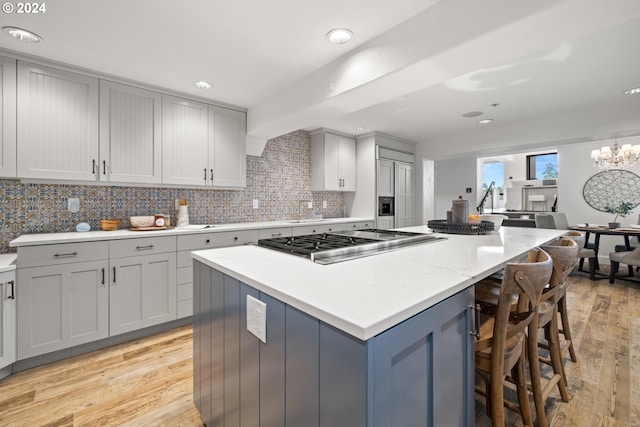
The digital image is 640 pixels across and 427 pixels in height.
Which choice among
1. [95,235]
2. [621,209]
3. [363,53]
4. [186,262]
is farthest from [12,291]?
[621,209]

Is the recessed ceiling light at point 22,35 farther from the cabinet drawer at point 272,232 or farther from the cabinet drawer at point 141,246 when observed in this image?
the cabinet drawer at point 272,232

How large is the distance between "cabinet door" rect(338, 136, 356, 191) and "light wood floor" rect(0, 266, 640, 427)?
3108 mm

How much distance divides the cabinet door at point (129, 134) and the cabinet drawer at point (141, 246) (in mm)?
621

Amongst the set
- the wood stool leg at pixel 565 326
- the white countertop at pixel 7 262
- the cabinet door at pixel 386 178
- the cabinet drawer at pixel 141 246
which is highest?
the cabinet door at pixel 386 178

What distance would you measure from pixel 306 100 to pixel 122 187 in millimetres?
2052

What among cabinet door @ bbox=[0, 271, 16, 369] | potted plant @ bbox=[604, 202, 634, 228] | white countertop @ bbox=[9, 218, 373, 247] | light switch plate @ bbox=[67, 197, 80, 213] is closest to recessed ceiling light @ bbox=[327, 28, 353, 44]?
white countertop @ bbox=[9, 218, 373, 247]

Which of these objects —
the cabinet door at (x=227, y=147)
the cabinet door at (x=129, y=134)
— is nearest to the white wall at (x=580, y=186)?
the cabinet door at (x=227, y=147)

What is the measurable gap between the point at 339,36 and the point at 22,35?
218 centimetres

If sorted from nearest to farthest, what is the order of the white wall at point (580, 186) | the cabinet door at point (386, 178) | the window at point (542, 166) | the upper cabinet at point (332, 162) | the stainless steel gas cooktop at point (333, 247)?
the stainless steel gas cooktop at point (333, 247)
the upper cabinet at point (332, 162)
the cabinet door at point (386, 178)
the white wall at point (580, 186)
the window at point (542, 166)

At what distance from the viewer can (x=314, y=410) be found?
80 centimetres

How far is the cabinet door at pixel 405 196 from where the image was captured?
502cm

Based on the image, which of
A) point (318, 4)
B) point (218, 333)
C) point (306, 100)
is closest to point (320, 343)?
point (218, 333)

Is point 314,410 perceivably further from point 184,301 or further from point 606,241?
point 606,241

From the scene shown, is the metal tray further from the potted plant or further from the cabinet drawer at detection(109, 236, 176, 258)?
the potted plant
